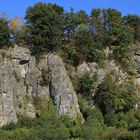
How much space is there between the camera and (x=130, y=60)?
6116 cm

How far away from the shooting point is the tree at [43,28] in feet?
180

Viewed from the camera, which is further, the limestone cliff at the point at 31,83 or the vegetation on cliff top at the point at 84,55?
the limestone cliff at the point at 31,83

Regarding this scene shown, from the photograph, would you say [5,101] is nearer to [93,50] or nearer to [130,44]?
[93,50]

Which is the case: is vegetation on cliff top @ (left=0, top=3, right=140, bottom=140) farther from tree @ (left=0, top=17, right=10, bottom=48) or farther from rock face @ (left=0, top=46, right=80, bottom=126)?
rock face @ (left=0, top=46, right=80, bottom=126)

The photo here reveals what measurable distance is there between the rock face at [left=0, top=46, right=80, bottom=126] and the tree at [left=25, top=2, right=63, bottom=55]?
111 cm

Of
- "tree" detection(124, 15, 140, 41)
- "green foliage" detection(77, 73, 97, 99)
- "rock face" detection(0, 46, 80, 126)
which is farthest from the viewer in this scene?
"tree" detection(124, 15, 140, 41)

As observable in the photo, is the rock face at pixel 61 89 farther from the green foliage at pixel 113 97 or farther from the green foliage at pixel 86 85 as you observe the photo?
the green foliage at pixel 113 97

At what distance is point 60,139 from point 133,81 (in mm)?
16243

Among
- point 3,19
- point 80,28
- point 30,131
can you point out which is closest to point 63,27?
point 80,28

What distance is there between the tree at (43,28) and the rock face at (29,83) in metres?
1.11

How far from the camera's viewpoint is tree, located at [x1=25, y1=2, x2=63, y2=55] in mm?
54781


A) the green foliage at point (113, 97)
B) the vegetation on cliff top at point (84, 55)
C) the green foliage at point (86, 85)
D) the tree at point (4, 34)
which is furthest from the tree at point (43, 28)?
the green foliage at point (113, 97)

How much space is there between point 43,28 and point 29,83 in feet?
20.0

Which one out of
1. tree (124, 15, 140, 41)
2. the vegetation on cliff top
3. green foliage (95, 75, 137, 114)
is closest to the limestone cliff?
the vegetation on cliff top
